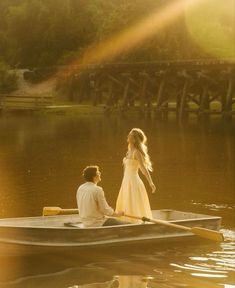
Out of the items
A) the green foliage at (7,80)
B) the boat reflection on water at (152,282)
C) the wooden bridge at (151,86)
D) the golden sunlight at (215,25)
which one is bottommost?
the boat reflection on water at (152,282)

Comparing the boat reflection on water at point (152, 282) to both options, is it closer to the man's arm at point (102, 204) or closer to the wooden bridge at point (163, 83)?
the man's arm at point (102, 204)

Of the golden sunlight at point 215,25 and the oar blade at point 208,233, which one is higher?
the golden sunlight at point 215,25

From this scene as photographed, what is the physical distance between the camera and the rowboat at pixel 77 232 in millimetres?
12016

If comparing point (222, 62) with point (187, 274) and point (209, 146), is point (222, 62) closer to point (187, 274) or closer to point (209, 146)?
point (209, 146)

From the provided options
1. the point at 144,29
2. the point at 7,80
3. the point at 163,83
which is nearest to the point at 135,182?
the point at 163,83

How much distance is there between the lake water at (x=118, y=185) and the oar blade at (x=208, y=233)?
32cm

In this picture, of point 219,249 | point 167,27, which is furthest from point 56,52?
point 219,249

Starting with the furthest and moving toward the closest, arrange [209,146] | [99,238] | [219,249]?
1. [209,146]
2. [219,249]
3. [99,238]

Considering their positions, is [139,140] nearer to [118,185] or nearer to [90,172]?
[90,172]

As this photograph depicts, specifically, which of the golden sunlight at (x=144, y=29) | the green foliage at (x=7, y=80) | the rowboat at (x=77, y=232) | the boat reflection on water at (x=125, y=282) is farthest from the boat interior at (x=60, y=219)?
the green foliage at (x=7, y=80)

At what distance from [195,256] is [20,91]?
55909mm

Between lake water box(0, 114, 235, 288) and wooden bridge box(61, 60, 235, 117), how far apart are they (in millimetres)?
2973

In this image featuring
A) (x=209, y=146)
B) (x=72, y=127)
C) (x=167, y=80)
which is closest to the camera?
(x=209, y=146)

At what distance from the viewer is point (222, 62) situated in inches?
1812
